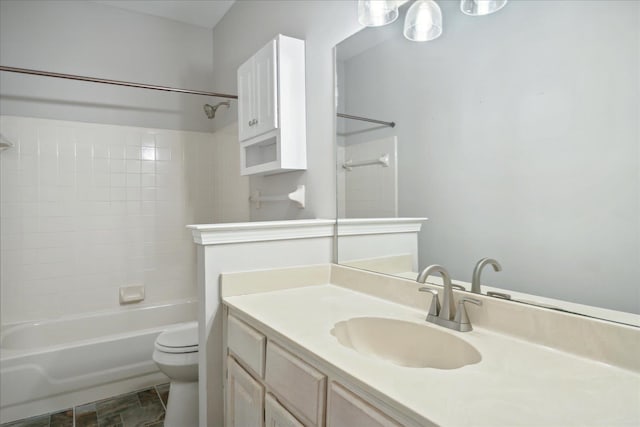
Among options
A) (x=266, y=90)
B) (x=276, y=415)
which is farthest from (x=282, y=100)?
(x=276, y=415)

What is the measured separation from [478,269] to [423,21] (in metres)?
0.88

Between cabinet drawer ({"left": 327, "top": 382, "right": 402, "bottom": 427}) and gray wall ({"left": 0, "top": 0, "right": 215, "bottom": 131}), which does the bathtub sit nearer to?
gray wall ({"left": 0, "top": 0, "right": 215, "bottom": 131})

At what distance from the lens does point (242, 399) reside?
4.30ft

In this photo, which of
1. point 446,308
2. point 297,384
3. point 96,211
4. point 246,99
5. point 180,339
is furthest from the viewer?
point 96,211

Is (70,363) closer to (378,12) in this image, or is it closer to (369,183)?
(369,183)

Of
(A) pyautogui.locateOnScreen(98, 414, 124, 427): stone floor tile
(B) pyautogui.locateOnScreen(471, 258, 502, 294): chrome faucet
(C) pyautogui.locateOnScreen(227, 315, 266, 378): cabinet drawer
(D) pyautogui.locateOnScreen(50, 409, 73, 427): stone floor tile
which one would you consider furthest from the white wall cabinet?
(D) pyautogui.locateOnScreen(50, 409, 73, 427): stone floor tile

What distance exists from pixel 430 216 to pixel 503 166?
0.32 m

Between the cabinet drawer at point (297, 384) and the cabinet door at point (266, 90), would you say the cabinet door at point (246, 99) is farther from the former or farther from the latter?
the cabinet drawer at point (297, 384)

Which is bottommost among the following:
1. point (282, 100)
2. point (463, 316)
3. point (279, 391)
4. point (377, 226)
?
point (279, 391)

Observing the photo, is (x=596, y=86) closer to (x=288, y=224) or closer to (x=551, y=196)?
(x=551, y=196)

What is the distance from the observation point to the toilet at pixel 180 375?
6.00 feet

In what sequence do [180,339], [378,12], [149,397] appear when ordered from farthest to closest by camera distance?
[149,397], [180,339], [378,12]

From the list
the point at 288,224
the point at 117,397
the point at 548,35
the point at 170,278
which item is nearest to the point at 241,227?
the point at 288,224

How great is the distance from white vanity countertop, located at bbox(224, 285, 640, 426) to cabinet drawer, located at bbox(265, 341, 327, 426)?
60mm
